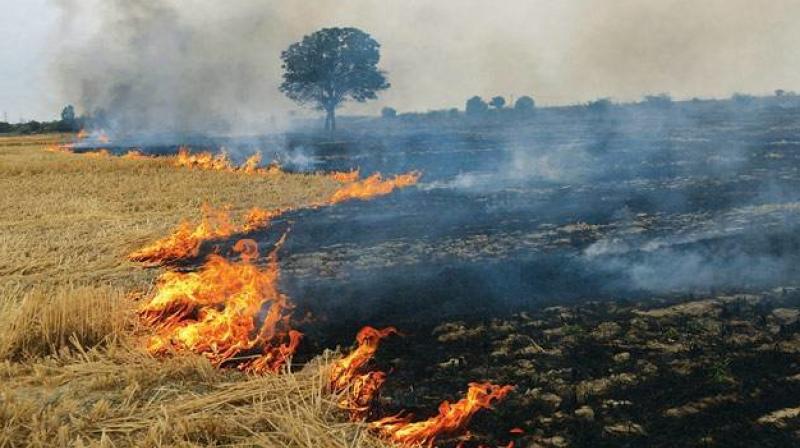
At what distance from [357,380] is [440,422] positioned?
1.23 meters

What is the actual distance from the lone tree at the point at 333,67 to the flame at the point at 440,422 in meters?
58.8

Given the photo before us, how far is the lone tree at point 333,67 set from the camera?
61.4 metres

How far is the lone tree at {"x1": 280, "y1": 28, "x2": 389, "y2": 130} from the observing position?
6141 centimetres

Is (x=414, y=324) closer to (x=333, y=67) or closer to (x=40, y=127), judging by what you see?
(x=333, y=67)

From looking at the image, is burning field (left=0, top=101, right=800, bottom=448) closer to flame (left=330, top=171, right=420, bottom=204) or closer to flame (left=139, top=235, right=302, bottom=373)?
flame (left=139, top=235, right=302, bottom=373)

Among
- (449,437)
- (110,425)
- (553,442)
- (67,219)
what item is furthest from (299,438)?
(67,219)

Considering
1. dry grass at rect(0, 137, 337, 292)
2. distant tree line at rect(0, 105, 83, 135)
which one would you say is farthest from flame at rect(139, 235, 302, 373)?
distant tree line at rect(0, 105, 83, 135)

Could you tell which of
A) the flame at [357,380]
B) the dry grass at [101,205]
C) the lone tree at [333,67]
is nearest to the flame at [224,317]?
the flame at [357,380]

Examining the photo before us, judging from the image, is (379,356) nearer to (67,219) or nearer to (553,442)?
(553,442)

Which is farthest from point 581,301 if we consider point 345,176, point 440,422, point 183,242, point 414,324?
point 345,176

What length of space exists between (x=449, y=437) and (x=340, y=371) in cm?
166

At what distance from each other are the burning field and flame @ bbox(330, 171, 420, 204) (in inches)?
125

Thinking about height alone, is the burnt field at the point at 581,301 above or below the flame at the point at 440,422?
above

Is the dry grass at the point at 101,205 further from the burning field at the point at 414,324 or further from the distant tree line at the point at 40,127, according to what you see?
the distant tree line at the point at 40,127
